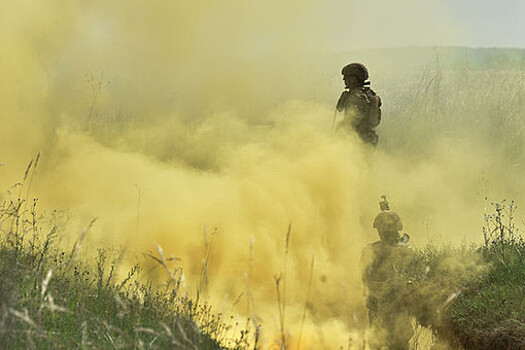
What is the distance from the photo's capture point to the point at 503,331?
4996 millimetres

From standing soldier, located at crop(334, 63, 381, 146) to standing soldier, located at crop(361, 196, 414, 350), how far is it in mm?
2158

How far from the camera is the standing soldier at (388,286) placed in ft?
19.1

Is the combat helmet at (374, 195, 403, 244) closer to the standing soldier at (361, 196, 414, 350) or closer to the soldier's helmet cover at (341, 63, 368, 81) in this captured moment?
the standing soldier at (361, 196, 414, 350)

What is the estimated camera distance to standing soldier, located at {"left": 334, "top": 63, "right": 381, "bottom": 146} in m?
7.81

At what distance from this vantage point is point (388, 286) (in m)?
5.90

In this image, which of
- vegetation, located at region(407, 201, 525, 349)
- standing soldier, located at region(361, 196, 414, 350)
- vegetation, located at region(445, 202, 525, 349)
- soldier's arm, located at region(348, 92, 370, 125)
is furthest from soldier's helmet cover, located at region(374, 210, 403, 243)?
soldier's arm, located at region(348, 92, 370, 125)

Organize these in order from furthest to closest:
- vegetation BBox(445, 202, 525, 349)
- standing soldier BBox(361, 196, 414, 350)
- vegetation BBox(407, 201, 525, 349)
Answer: standing soldier BBox(361, 196, 414, 350), vegetation BBox(407, 201, 525, 349), vegetation BBox(445, 202, 525, 349)

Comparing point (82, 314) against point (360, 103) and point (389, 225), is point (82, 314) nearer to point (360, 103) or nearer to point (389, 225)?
point (389, 225)

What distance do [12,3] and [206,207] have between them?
4.86 m

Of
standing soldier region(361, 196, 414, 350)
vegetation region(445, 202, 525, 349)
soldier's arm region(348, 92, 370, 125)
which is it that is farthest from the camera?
soldier's arm region(348, 92, 370, 125)

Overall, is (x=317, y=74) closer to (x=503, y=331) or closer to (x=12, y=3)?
(x=12, y=3)

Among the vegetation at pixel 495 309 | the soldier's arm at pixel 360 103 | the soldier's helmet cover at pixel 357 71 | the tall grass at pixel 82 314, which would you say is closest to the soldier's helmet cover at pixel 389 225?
the vegetation at pixel 495 309

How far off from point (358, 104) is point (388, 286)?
8.75 ft

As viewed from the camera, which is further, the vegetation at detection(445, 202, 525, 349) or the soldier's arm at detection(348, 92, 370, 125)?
the soldier's arm at detection(348, 92, 370, 125)
